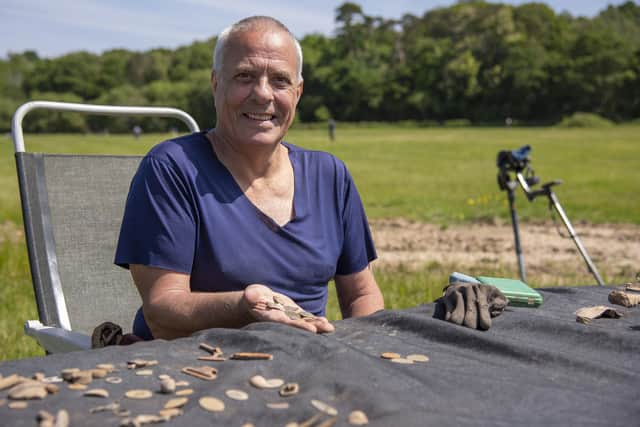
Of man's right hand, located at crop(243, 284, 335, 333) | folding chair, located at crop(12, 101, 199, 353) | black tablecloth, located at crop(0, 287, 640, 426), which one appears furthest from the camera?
folding chair, located at crop(12, 101, 199, 353)

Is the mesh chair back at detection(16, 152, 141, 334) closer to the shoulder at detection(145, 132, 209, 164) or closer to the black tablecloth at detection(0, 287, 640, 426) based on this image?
the shoulder at detection(145, 132, 209, 164)

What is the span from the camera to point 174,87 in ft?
301

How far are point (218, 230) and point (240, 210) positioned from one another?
0.10 meters

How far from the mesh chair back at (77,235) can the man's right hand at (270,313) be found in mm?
1300

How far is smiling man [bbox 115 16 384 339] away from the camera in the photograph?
6.98ft

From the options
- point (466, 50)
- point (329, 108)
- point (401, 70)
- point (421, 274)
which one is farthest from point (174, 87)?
point (421, 274)

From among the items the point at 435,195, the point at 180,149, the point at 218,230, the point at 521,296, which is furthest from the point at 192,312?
the point at 435,195

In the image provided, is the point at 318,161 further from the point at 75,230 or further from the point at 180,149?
the point at 75,230

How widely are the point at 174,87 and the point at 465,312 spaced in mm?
93020

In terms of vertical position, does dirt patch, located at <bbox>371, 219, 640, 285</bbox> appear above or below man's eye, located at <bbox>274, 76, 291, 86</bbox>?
Answer: below

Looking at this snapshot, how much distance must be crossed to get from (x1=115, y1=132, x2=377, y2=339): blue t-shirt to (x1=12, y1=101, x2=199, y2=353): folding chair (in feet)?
2.62

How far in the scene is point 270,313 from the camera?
5.95 ft

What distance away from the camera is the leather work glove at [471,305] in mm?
1845

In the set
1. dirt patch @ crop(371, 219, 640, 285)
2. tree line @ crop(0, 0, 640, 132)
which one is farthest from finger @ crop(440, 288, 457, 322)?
tree line @ crop(0, 0, 640, 132)
